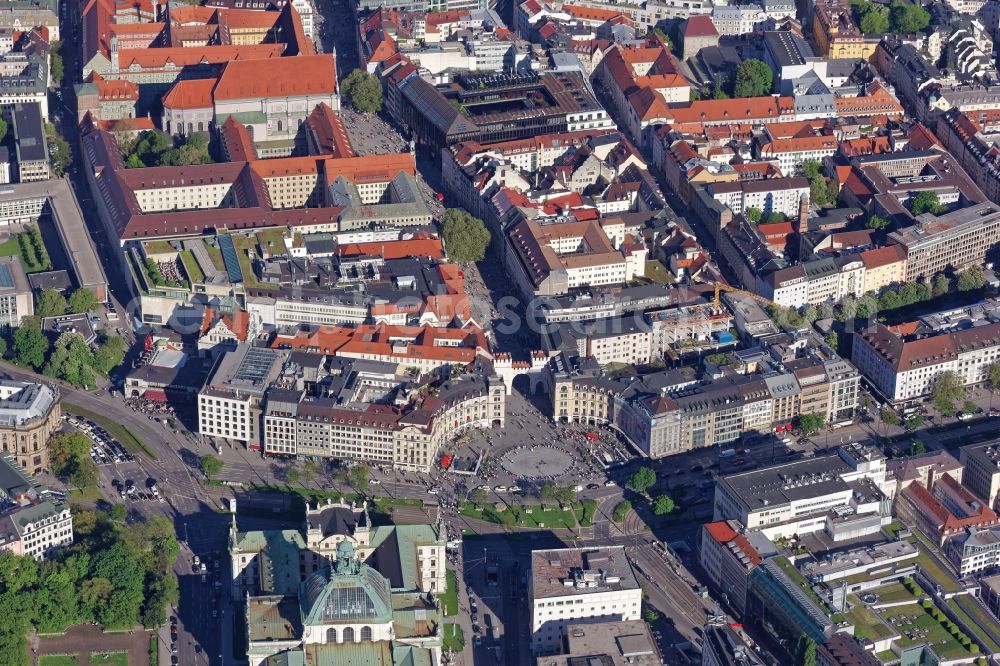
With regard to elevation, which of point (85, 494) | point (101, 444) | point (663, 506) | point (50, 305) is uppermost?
point (50, 305)

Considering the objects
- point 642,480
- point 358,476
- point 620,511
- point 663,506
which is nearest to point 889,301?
point 642,480

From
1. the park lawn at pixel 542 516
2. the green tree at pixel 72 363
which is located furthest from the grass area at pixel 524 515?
the green tree at pixel 72 363

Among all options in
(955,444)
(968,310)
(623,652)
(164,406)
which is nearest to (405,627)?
(623,652)

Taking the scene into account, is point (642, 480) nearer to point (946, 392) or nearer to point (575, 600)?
point (575, 600)

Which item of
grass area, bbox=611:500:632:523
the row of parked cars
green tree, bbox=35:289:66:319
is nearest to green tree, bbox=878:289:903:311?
grass area, bbox=611:500:632:523

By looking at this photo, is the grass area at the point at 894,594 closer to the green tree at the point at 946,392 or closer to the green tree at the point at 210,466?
the green tree at the point at 946,392
